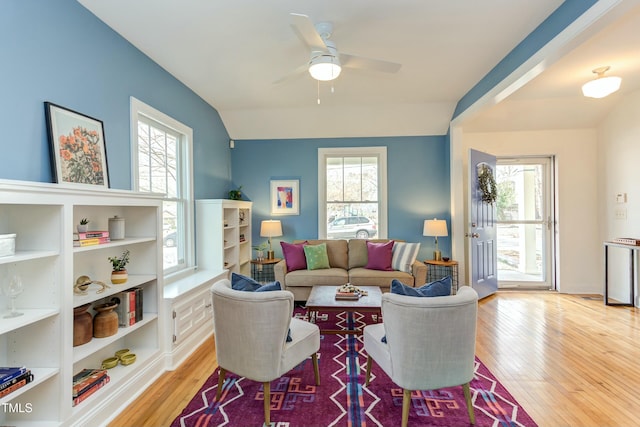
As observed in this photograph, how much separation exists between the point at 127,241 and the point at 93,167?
0.61 meters

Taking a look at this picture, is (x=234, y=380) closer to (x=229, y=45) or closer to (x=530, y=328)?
(x=229, y=45)

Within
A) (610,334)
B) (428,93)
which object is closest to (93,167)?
(428,93)

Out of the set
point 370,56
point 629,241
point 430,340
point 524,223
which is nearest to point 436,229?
point 524,223

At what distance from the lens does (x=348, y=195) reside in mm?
4977

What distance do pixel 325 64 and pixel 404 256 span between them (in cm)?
280

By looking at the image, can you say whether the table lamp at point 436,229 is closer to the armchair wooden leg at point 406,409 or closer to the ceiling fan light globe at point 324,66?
the ceiling fan light globe at point 324,66

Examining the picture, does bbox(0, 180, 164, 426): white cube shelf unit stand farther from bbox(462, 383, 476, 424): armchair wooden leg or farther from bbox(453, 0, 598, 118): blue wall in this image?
bbox(453, 0, 598, 118): blue wall

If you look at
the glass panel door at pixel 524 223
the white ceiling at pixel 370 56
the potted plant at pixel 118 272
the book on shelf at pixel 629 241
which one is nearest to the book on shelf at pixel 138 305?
the potted plant at pixel 118 272

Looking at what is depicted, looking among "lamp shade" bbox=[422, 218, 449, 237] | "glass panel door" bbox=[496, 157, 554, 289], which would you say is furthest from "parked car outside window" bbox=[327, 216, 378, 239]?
"glass panel door" bbox=[496, 157, 554, 289]

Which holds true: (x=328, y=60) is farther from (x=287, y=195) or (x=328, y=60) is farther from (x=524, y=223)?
(x=524, y=223)

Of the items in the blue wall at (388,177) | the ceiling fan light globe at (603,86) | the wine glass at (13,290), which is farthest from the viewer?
the blue wall at (388,177)

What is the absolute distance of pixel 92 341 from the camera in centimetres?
196

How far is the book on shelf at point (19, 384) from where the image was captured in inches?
54.3

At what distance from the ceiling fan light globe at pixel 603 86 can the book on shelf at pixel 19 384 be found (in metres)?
5.07
